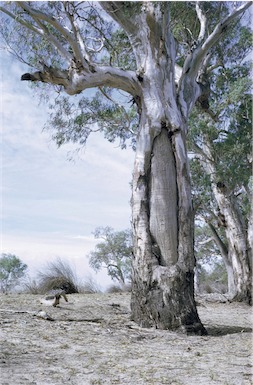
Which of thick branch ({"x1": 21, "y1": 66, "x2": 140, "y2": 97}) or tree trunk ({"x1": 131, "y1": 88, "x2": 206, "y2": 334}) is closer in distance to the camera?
tree trunk ({"x1": 131, "y1": 88, "x2": 206, "y2": 334})

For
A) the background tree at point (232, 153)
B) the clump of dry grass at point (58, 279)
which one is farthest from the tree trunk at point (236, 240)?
the clump of dry grass at point (58, 279)

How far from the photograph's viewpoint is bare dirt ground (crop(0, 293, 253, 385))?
3377mm

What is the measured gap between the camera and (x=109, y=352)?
4.23 meters

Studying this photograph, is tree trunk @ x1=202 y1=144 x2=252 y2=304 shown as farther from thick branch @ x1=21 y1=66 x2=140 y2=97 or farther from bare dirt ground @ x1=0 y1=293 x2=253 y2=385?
thick branch @ x1=21 y1=66 x2=140 y2=97

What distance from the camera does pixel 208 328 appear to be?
6.54m

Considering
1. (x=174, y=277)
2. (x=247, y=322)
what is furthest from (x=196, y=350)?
(x=247, y=322)

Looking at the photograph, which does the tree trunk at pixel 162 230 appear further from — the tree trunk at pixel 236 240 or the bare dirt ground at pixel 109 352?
the tree trunk at pixel 236 240

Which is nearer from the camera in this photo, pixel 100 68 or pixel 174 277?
pixel 174 277

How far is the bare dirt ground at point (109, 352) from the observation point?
11.1 feet

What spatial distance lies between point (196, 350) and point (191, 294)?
4.56 ft

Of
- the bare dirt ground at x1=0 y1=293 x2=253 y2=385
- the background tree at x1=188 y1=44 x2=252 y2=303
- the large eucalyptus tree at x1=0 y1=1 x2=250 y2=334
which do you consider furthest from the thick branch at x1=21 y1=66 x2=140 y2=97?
the background tree at x1=188 y1=44 x2=252 y2=303

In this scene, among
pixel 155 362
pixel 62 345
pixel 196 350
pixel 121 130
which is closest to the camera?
pixel 155 362

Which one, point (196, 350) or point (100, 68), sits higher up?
point (100, 68)

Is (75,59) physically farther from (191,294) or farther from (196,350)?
(196,350)
